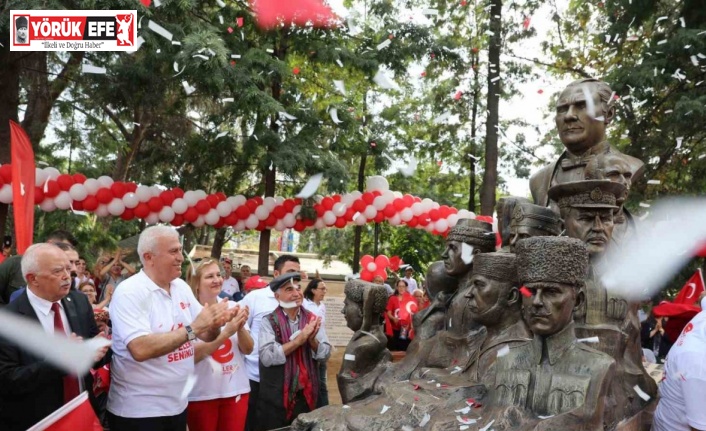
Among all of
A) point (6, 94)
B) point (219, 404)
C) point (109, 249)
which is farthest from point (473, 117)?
point (219, 404)

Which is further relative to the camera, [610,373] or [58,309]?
[58,309]

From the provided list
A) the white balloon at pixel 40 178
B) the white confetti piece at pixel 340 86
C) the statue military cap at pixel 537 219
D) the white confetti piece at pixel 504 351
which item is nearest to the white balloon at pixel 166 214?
the white balloon at pixel 40 178

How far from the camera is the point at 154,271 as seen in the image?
4203 mm

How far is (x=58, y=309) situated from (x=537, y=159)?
554 inches

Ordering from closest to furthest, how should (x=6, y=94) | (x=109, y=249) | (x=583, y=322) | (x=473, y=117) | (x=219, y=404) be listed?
(x=583, y=322) → (x=219, y=404) → (x=6, y=94) → (x=109, y=249) → (x=473, y=117)

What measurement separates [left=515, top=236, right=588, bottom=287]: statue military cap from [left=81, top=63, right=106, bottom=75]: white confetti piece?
9077 millimetres

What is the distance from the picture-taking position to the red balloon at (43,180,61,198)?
9.81m

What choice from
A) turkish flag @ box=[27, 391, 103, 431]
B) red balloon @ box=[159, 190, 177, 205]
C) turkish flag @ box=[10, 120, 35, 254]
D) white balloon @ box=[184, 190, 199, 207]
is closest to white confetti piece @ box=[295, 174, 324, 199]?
white balloon @ box=[184, 190, 199, 207]

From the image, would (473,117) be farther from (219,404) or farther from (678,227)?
(219,404)

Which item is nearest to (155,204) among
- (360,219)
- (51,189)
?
(51,189)

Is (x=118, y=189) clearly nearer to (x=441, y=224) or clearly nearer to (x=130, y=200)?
(x=130, y=200)

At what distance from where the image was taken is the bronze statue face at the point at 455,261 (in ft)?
15.4

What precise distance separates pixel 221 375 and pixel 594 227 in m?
2.59

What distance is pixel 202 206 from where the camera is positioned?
11.0 metres
